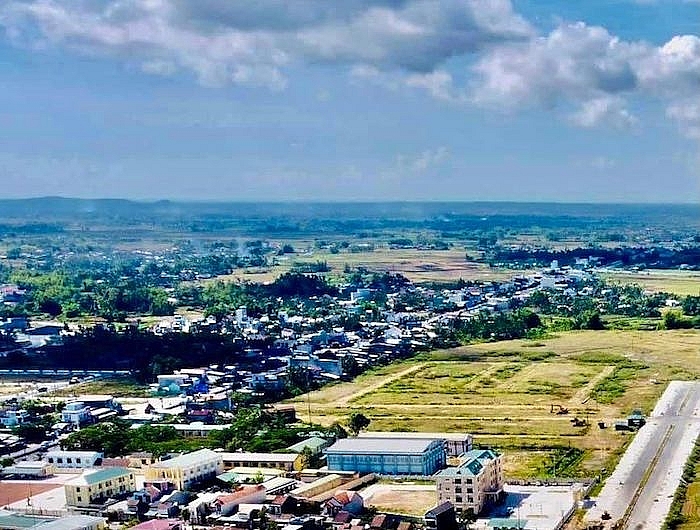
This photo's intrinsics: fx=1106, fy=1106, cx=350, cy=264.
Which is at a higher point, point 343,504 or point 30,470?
point 343,504

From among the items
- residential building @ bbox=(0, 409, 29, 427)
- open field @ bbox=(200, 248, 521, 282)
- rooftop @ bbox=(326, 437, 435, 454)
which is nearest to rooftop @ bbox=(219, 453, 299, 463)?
rooftop @ bbox=(326, 437, 435, 454)

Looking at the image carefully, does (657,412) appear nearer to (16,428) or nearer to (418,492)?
(418,492)

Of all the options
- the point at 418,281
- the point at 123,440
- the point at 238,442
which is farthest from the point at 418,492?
the point at 418,281

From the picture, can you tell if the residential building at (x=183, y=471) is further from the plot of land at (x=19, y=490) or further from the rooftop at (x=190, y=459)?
the plot of land at (x=19, y=490)

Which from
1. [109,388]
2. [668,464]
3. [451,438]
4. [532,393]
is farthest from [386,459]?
[109,388]

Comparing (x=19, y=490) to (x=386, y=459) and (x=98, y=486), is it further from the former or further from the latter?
(x=386, y=459)
